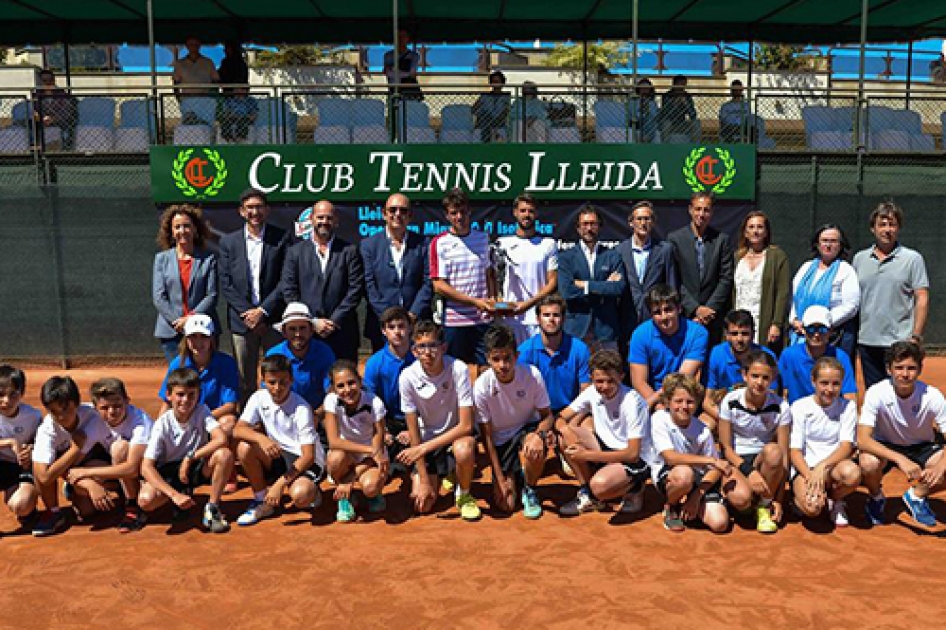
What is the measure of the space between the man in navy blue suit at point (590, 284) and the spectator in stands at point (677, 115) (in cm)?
525

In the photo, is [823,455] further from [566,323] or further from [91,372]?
[91,372]

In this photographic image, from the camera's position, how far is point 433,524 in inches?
185

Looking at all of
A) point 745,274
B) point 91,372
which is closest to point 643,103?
point 745,274

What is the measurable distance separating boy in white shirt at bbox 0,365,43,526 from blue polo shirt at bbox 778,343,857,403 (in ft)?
15.6

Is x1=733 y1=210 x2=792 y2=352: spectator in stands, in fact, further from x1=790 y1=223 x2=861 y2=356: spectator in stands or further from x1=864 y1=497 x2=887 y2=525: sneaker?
x1=864 y1=497 x2=887 y2=525: sneaker

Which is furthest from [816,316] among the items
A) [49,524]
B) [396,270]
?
[49,524]

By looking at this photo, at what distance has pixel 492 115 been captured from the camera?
34.9 ft

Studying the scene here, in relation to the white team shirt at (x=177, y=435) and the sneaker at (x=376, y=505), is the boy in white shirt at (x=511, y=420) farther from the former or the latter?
the white team shirt at (x=177, y=435)

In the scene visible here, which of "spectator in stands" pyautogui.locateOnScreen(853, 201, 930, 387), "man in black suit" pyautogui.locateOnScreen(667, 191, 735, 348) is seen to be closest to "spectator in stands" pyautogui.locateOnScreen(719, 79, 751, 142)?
"man in black suit" pyautogui.locateOnScreen(667, 191, 735, 348)

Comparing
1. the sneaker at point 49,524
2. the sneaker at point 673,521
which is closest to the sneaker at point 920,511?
the sneaker at point 673,521

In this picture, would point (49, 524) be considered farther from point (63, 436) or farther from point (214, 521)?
point (214, 521)

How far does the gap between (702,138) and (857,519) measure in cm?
719

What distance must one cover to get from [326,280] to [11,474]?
235 cm

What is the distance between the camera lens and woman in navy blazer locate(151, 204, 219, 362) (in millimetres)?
5684
